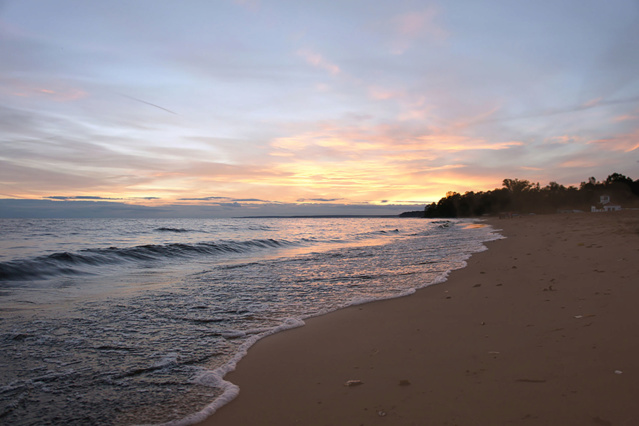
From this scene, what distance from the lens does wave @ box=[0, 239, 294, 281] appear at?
8.72m

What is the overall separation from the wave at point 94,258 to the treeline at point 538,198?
297ft

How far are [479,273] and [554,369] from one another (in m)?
5.15

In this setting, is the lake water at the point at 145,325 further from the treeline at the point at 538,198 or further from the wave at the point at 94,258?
the treeline at the point at 538,198

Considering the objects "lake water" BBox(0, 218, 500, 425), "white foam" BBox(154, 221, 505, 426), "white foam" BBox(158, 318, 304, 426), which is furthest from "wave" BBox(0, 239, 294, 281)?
"white foam" BBox(158, 318, 304, 426)

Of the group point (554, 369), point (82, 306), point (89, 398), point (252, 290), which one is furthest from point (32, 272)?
point (554, 369)

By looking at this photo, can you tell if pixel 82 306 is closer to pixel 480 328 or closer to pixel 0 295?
pixel 0 295

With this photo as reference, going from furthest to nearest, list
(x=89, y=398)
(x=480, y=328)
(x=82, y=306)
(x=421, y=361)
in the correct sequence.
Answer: (x=82, y=306) < (x=480, y=328) < (x=421, y=361) < (x=89, y=398)

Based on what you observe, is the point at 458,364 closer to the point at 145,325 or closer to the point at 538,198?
the point at 145,325

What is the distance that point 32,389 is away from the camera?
2646 millimetres

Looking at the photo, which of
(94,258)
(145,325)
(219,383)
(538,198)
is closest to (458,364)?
(219,383)

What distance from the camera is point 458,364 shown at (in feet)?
9.35

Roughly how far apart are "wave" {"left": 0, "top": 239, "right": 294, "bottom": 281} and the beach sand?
837cm

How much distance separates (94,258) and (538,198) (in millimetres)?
111060

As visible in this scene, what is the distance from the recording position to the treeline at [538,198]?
265 feet
